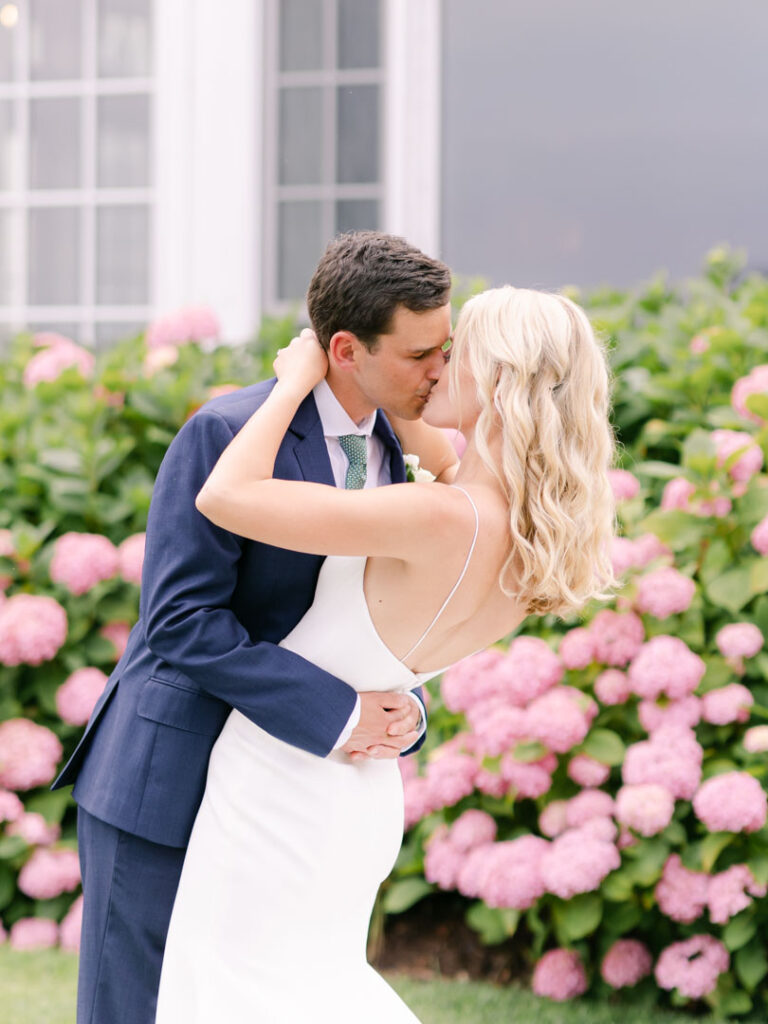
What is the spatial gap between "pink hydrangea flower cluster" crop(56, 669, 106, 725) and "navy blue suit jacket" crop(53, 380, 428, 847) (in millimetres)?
1730

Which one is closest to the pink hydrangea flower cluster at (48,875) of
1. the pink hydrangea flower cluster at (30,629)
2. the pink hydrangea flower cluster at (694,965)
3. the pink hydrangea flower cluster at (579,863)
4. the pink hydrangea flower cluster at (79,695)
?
the pink hydrangea flower cluster at (79,695)

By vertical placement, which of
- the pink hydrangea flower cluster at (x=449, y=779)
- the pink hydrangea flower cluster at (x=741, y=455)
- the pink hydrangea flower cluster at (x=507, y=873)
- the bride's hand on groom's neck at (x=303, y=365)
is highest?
the bride's hand on groom's neck at (x=303, y=365)

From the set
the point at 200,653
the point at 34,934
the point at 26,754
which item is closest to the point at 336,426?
the point at 200,653

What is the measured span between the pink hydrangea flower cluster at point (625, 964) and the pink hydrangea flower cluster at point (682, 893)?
Answer: 23cm

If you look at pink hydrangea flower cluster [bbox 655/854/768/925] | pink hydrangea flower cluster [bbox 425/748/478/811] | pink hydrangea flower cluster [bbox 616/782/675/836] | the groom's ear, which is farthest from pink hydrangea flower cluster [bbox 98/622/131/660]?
the groom's ear

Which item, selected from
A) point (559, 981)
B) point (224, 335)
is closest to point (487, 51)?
point (224, 335)

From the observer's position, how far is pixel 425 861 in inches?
132

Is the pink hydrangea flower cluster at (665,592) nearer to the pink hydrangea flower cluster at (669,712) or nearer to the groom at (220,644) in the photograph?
the pink hydrangea flower cluster at (669,712)

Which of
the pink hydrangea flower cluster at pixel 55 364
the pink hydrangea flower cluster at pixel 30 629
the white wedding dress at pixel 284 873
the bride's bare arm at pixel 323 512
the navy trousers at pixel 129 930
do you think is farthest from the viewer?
the pink hydrangea flower cluster at pixel 55 364

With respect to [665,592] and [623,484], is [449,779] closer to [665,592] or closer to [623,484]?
[665,592]

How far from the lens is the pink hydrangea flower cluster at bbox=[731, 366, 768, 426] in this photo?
349 cm

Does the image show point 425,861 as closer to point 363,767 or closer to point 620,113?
point 363,767

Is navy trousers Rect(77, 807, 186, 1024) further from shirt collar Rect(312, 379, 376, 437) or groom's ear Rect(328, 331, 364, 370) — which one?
groom's ear Rect(328, 331, 364, 370)

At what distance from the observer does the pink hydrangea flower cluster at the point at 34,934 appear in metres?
3.83
